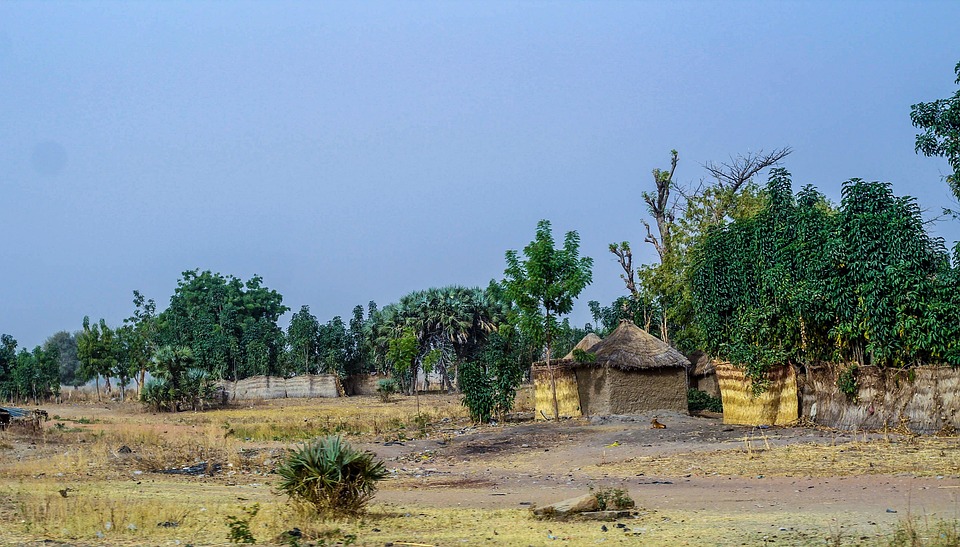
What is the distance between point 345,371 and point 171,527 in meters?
53.9

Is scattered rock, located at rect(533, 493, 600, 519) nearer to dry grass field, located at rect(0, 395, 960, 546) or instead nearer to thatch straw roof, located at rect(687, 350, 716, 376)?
dry grass field, located at rect(0, 395, 960, 546)

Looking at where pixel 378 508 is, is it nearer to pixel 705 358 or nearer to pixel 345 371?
pixel 705 358

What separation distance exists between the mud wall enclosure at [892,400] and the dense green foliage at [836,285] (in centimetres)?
43

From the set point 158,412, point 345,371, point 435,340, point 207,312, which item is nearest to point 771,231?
point 158,412

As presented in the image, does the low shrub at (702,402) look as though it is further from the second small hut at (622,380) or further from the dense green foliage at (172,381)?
the dense green foliage at (172,381)

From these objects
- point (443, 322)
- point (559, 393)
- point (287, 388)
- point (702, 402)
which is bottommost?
point (702, 402)

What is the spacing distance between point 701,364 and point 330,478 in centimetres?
3031

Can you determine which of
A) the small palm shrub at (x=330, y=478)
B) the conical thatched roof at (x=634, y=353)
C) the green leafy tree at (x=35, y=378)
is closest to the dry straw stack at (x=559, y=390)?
the conical thatched roof at (x=634, y=353)

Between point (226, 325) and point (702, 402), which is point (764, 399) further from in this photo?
point (226, 325)

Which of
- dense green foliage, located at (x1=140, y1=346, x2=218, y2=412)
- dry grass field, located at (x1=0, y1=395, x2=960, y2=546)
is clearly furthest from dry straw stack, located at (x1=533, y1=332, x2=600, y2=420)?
dense green foliage, located at (x1=140, y1=346, x2=218, y2=412)

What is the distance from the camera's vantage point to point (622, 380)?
29281 millimetres

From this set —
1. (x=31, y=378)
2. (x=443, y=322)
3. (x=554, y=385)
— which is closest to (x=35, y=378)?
(x=31, y=378)

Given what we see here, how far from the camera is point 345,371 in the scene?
64.0 m

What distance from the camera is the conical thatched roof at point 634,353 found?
95.7 feet
